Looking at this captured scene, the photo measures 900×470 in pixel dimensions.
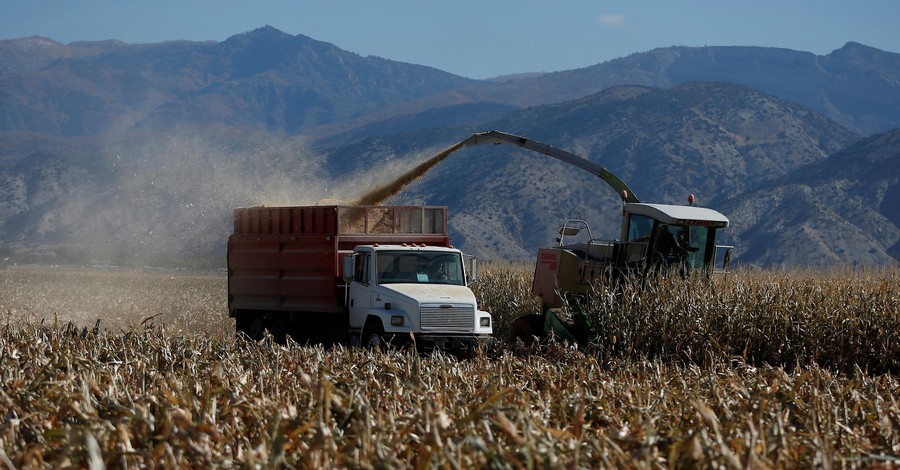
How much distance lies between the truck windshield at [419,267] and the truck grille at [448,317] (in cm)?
117

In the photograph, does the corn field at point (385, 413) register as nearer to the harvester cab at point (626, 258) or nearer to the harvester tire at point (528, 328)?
the harvester cab at point (626, 258)

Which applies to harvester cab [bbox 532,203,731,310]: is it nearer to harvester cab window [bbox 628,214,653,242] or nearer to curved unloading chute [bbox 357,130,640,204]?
harvester cab window [bbox 628,214,653,242]

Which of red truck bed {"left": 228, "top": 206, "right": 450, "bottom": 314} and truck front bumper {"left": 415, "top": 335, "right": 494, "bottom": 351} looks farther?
red truck bed {"left": 228, "top": 206, "right": 450, "bottom": 314}

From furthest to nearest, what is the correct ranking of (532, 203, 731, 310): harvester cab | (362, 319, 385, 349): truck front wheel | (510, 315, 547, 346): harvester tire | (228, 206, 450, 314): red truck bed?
(510, 315, 547, 346): harvester tire
(228, 206, 450, 314): red truck bed
(532, 203, 731, 310): harvester cab
(362, 319, 385, 349): truck front wheel

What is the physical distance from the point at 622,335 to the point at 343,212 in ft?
16.2

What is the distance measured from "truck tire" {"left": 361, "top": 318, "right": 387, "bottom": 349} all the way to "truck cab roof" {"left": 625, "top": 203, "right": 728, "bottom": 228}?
4.71 m

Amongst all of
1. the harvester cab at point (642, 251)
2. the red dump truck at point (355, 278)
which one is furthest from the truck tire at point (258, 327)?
the harvester cab at point (642, 251)

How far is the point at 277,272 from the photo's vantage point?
19.0 m

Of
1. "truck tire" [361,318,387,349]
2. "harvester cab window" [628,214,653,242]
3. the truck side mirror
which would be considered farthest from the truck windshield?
"harvester cab window" [628,214,653,242]

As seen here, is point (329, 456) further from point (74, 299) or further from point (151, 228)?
point (151, 228)

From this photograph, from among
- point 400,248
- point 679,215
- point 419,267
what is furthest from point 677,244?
point 400,248

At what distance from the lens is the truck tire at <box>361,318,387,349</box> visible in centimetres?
1634

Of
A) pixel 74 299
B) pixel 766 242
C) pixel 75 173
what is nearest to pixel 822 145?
pixel 766 242

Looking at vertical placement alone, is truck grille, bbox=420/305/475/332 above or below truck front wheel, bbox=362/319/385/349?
above
